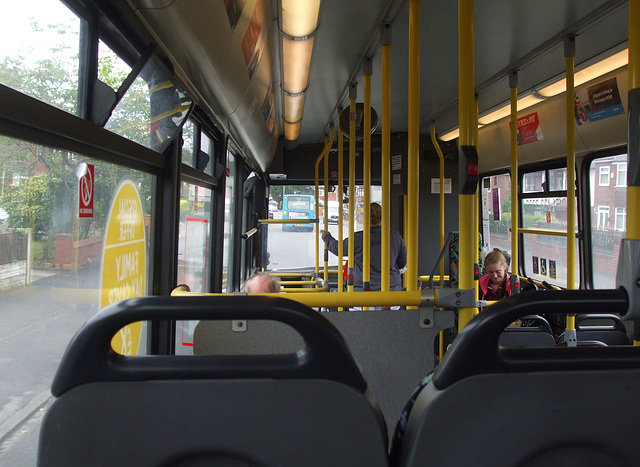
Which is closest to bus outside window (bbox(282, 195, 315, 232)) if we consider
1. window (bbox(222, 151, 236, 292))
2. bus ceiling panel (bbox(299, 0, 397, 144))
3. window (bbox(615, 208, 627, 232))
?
window (bbox(222, 151, 236, 292))

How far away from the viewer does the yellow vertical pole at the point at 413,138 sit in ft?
6.77

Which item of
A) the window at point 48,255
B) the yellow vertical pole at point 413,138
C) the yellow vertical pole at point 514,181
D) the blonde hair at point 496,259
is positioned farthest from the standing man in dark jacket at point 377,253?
the window at point 48,255

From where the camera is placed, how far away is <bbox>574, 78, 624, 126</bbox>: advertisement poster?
3613mm

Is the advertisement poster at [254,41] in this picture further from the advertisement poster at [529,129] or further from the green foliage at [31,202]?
the advertisement poster at [529,129]

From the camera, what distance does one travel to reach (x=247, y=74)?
2.33 meters

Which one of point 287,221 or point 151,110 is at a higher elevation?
point 151,110

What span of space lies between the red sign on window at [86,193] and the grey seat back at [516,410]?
1161 mm

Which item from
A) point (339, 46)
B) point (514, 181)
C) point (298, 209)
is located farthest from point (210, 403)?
point (298, 209)

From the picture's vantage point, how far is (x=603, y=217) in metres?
4.02

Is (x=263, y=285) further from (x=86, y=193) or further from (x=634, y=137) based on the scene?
(x=634, y=137)

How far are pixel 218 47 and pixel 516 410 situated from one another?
1513 millimetres

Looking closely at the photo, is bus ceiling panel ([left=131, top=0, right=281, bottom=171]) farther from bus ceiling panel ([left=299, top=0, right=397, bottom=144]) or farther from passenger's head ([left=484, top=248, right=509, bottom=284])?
passenger's head ([left=484, top=248, right=509, bottom=284])

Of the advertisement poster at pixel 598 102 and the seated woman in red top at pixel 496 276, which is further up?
the advertisement poster at pixel 598 102

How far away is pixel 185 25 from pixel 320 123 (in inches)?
187
